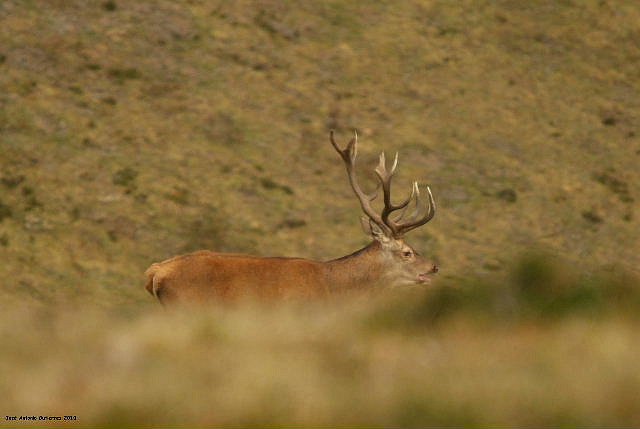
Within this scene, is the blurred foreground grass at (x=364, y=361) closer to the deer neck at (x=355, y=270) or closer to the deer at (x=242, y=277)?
the deer at (x=242, y=277)

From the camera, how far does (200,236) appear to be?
33.3 m

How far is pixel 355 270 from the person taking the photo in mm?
16906

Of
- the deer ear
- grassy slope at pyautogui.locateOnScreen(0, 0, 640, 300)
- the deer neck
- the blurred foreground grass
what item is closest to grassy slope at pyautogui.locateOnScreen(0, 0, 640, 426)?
grassy slope at pyautogui.locateOnScreen(0, 0, 640, 300)

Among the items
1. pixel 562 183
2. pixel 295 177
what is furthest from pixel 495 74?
pixel 295 177

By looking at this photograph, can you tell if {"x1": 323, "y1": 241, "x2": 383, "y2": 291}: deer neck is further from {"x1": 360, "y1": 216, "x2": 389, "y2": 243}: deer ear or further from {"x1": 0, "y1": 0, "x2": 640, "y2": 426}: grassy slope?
{"x1": 0, "y1": 0, "x2": 640, "y2": 426}: grassy slope

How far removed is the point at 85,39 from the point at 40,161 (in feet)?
21.1

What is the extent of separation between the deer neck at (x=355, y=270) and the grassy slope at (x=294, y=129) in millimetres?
10601

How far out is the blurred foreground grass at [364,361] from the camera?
25.8 feet

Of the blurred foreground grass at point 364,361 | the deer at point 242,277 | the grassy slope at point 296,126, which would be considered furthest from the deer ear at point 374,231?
the grassy slope at point 296,126

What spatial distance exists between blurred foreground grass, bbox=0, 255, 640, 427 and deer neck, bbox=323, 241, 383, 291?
487cm

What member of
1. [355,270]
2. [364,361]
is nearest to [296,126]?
[355,270]

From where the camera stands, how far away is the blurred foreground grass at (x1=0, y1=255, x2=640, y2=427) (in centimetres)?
788

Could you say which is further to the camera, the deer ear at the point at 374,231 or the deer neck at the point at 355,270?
the deer ear at the point at 374,231

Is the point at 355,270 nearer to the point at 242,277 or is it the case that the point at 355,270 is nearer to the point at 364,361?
the point at 242,277
